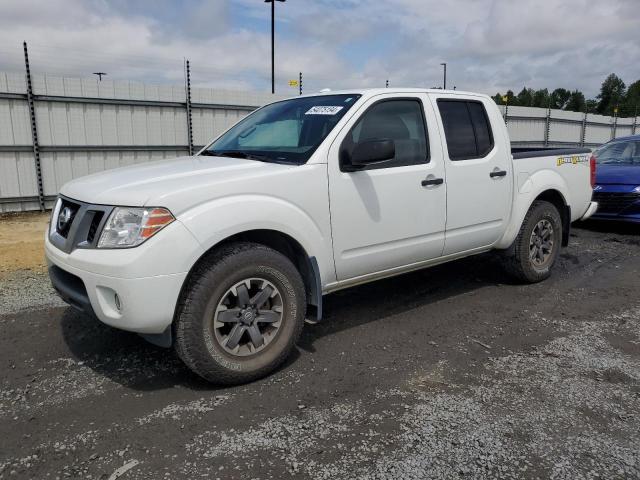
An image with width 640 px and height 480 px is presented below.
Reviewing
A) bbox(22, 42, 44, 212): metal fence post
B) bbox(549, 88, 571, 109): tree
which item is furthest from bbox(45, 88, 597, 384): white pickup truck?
bbox(549, 88, 571, 109): tree

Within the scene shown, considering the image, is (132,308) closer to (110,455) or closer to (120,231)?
(120,231)

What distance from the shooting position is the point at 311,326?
435 centimetres

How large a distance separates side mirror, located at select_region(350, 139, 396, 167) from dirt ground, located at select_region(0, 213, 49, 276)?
14.2ft

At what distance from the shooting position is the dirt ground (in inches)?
248

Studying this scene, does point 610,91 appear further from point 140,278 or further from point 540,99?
point 140,278

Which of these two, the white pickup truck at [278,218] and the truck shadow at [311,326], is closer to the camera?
the white pickup truck at [278,218]

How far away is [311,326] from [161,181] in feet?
5.98

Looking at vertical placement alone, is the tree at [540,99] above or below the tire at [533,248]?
above

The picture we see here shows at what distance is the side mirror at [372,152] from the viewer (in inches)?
139

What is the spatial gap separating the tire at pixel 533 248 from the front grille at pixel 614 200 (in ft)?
10.8

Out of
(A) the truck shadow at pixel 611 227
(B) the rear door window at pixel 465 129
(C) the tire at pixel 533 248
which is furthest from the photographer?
(A) the truck shadow at pixel 611 227

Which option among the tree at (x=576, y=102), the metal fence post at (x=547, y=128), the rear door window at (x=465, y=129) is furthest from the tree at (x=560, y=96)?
the rear door window at (x=465, y=129)

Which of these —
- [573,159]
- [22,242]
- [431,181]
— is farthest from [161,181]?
[22,242]

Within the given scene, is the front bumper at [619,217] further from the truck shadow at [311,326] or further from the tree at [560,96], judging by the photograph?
the tree at [560,96]
